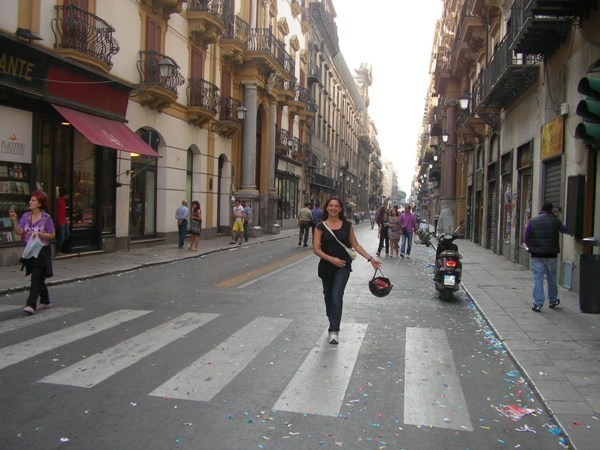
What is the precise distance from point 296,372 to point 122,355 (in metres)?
1.92

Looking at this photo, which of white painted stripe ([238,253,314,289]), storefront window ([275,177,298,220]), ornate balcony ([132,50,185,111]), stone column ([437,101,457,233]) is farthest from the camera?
storefront window ([275,177,298,220])

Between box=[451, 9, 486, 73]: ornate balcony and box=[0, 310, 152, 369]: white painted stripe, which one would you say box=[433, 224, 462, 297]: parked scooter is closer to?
box=[0, 310, 152, 369]: white painted stripe

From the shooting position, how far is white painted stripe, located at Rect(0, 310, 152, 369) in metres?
5.70

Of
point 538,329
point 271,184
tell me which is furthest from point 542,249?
point 271,184

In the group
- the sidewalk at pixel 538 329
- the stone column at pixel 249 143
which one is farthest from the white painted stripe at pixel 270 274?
the stone column at pixel 249 143

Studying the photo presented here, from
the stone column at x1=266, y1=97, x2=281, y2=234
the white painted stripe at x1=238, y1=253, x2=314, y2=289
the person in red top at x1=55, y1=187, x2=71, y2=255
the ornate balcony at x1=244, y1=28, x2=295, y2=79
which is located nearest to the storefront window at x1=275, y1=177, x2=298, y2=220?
the stone column at x1=266, y1=97, x2=281, y2=234

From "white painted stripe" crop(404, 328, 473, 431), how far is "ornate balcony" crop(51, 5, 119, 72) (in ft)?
37.6

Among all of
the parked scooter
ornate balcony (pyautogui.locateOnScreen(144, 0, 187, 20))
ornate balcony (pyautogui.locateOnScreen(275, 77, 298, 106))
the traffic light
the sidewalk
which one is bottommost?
the sidewalk

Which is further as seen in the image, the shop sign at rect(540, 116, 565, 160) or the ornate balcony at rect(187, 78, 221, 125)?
the ornate balcony at rect(187, 78, 221, 125)

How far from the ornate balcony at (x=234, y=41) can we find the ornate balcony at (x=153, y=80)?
21.9 ft

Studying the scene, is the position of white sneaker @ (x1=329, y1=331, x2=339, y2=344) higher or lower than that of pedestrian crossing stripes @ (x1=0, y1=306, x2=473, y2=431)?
higher

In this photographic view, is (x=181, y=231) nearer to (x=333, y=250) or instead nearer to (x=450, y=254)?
(x=450, y=254)

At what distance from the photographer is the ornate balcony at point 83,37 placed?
1356cm

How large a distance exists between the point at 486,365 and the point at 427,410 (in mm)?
1671
